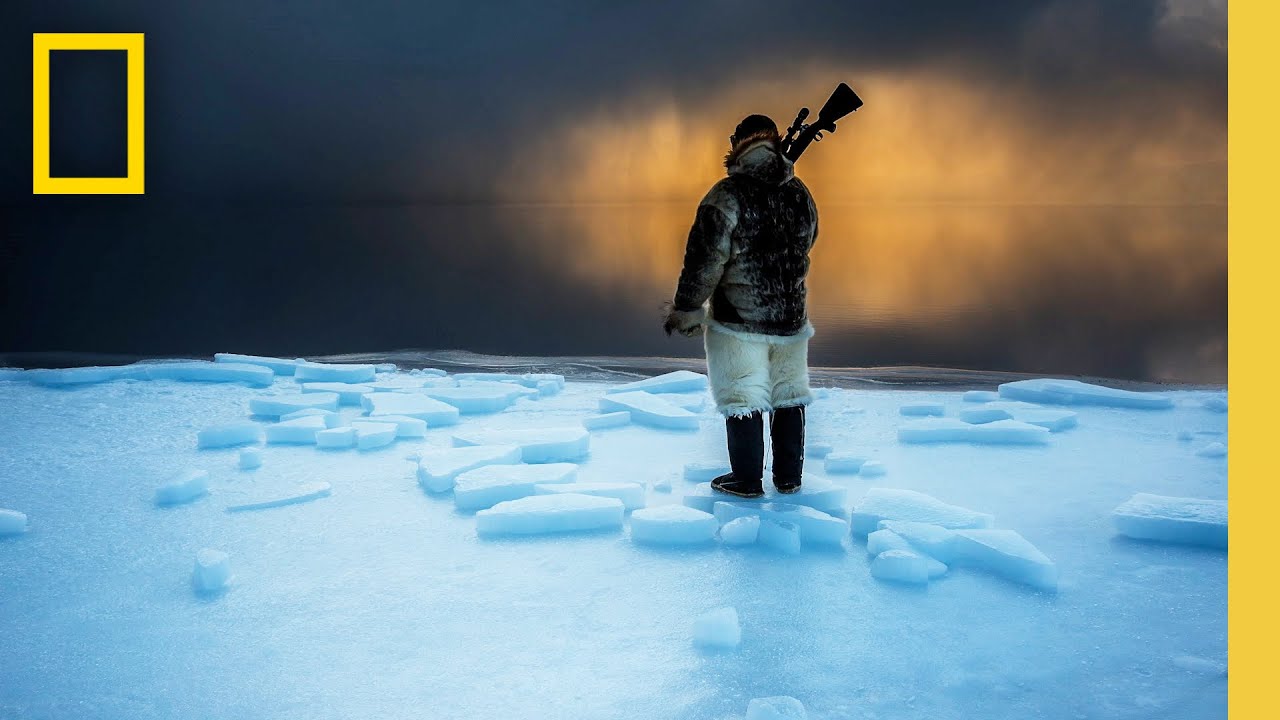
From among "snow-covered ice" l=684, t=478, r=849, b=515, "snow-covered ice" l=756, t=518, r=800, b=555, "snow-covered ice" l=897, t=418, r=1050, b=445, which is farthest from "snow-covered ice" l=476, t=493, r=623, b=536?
"snow-covered ice" l=897, t=418, r=1050, b=445

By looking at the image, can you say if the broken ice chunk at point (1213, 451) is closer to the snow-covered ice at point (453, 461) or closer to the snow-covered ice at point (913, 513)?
the snow-covered ice at point (913, 513)

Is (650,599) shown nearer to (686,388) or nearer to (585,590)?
(585,590)

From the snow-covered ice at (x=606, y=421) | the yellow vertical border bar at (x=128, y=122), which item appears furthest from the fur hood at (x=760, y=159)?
the yellow vertical border bar at (x=128, y=122)

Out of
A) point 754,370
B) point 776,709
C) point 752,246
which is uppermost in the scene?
point 752,246

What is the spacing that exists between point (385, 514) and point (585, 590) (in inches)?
34.8

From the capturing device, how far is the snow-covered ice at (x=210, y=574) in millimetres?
2262

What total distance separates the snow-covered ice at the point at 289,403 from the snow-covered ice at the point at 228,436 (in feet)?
1.50

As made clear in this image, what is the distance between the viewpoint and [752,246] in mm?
2953

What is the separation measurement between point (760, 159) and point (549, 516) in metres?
1.24

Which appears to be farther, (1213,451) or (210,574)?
(1213,451)

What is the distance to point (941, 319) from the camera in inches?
334

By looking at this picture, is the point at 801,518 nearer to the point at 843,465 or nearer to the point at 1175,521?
the point at 843,465

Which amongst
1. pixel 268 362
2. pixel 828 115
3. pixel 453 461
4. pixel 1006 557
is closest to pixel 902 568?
pixel 1006 557

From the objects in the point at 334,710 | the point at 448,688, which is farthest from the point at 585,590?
the point at 334,710
